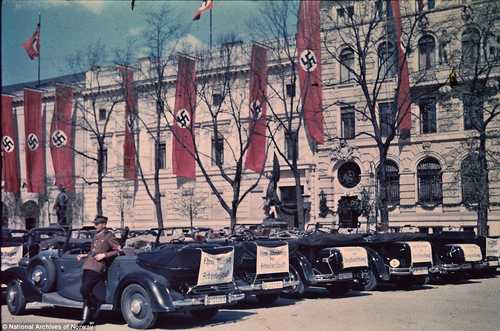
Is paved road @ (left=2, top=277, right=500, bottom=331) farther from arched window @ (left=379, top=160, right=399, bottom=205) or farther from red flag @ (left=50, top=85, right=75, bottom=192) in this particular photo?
red flag @ (left=50, top=85, right=75, bottom=192)

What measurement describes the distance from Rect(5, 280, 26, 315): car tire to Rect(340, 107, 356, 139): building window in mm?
30554

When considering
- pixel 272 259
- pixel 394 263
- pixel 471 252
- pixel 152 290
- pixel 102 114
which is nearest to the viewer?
pixel 152 290

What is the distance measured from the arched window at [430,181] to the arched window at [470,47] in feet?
22.2

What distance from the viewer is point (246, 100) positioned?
145 feet

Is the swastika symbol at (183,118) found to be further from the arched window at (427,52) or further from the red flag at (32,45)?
the red flag at (32,45)

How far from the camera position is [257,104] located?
3766 centimetres

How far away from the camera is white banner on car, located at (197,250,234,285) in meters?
12.0

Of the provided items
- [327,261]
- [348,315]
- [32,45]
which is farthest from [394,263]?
[32,45]

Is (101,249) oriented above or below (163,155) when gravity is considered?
below

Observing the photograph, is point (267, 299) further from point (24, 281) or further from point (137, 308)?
point (24, 281)

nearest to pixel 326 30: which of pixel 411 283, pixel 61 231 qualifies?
pixel 411 283

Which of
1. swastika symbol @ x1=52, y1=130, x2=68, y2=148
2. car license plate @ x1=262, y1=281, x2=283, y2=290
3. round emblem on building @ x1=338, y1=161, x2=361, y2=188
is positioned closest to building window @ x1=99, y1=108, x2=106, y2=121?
swastika symbol @ x1=52, y1=130, x2=68, y2=148

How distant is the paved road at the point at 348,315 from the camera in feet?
39.0

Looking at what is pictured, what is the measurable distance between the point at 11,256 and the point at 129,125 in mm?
28041
